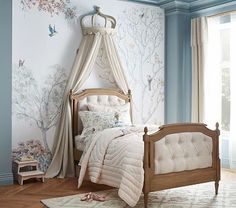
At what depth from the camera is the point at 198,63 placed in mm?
6344

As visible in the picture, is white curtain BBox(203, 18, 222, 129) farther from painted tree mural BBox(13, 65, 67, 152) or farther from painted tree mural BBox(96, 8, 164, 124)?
painted tree mural BBox(13, 65, 67, 152)

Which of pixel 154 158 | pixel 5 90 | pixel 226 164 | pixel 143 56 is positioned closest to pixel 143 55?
pixel 143 56

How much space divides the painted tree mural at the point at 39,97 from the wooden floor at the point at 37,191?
2.18 ft

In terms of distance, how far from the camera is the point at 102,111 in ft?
17.8

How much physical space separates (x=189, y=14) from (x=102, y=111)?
8.65ft

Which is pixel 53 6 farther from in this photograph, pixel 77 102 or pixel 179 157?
pixel 179 157

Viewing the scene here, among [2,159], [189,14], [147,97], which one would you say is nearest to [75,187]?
[2,159]

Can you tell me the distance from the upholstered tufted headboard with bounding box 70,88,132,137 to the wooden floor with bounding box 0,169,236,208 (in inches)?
33.8

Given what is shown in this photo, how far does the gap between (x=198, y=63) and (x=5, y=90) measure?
3.31 metres

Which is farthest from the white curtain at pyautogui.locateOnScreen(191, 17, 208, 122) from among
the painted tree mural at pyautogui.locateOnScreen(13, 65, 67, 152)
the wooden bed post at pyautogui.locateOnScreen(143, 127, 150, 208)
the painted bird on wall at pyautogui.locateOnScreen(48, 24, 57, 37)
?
the wooden bed post at pyautogui.locateOnScreen(143, 127, 150, 208)

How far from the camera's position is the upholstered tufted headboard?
547 centimetres

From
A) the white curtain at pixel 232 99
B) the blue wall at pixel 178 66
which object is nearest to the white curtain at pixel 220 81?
the white curtain at pixel 232 99

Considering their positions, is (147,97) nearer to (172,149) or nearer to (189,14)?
(189,14)

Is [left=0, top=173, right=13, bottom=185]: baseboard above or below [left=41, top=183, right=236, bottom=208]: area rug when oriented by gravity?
above
